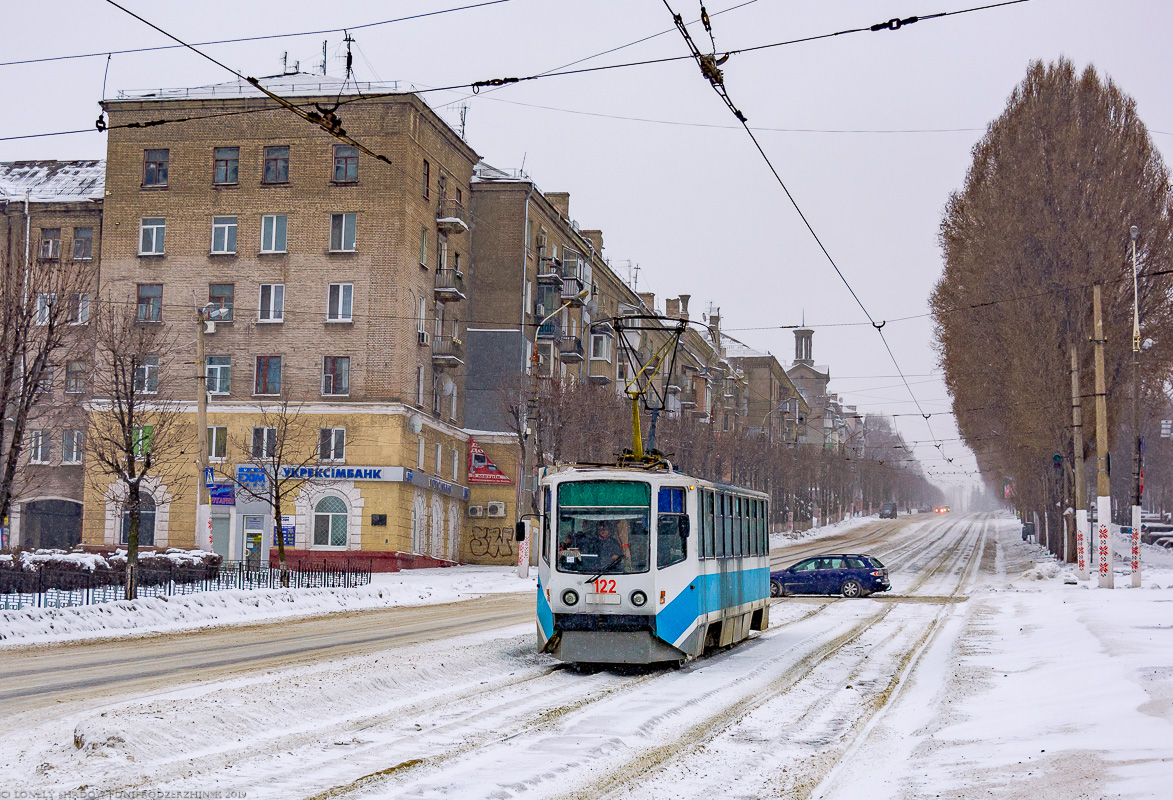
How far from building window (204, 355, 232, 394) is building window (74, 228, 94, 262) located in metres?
8.64

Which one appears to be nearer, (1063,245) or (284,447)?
(1063,245)

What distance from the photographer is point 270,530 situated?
1870 inches

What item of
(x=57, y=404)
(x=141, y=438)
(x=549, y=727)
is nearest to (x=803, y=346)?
(x=57, y=404)

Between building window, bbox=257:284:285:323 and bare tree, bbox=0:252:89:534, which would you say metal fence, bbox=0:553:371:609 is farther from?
building window, bbox=257:284:285:323

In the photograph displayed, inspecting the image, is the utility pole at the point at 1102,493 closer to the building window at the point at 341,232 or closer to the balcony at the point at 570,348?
the building window at the point at 341,232

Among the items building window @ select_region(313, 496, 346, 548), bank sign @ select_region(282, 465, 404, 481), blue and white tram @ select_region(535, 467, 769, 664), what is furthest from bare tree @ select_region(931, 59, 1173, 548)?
blue and white tram @ select_region(535, 467, 769, 664)

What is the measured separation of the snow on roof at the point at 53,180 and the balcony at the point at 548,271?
19.3 metres

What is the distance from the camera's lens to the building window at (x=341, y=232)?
48219 millimetres

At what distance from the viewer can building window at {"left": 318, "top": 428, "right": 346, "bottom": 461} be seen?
46.9 m

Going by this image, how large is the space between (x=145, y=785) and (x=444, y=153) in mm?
45994

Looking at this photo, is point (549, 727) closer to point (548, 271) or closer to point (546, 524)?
point (546, 524)

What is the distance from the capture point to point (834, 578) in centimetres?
3719

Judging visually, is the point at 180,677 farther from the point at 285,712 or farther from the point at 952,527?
the point at 952,527

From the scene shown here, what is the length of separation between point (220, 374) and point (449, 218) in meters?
11.2
